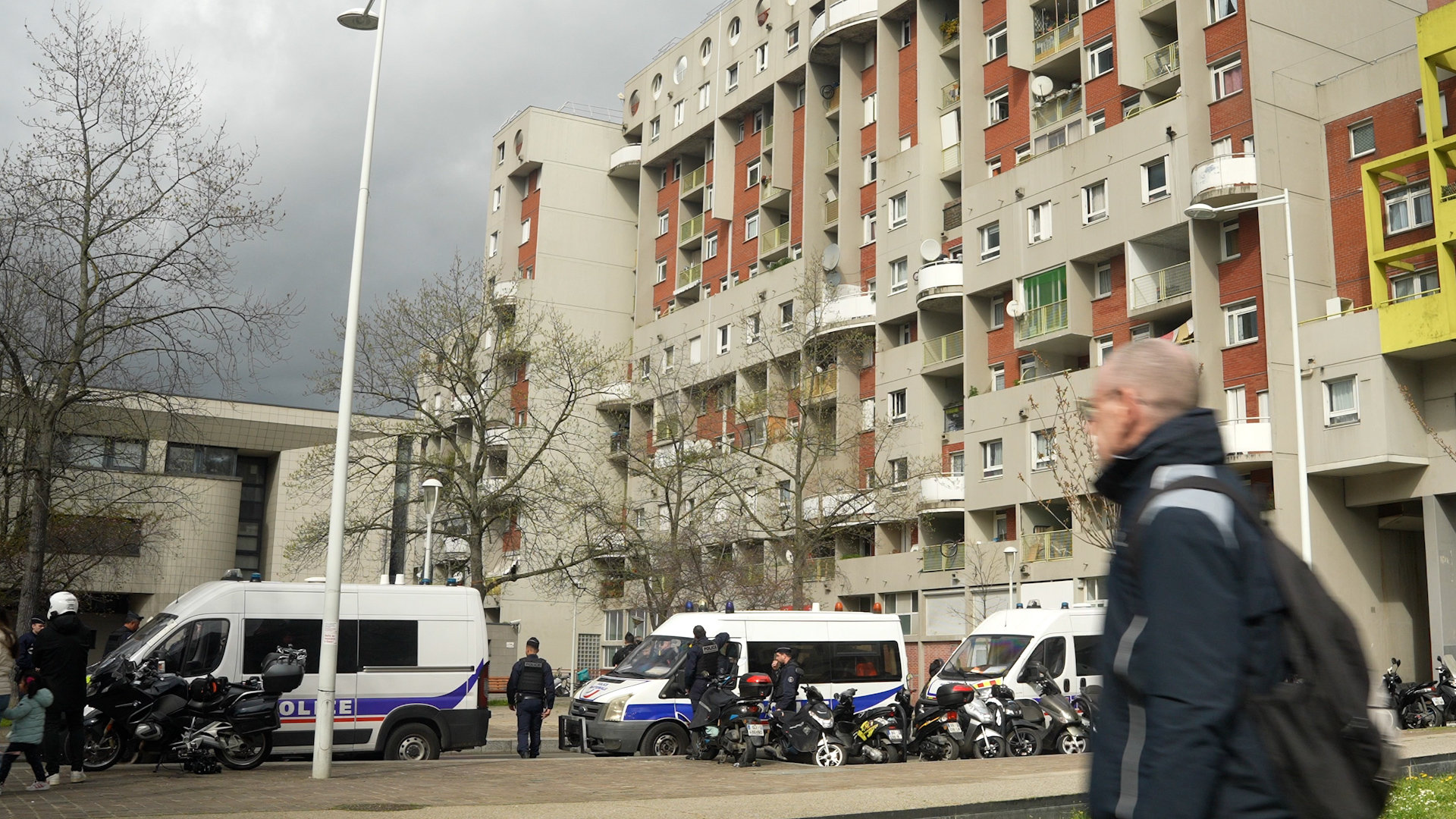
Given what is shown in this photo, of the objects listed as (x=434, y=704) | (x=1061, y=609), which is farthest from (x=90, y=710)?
(x=1061, y=609)

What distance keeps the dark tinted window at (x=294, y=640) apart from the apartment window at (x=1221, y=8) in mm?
33384

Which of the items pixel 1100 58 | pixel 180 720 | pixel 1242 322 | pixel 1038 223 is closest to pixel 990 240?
pixel 1038 223

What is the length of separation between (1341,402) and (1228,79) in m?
10.5

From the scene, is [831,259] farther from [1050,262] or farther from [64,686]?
[64,686]

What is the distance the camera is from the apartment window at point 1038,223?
46125mm

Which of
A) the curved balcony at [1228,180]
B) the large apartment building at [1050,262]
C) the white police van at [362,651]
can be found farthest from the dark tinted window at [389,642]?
the curved balcony at [1228,180]

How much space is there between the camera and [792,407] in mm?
55906

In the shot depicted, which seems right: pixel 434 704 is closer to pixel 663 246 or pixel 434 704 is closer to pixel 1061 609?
pixel 1061 609

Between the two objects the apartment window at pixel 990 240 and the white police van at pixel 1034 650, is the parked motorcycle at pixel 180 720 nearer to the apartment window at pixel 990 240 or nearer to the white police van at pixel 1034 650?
the white police van at pixel 1034 650

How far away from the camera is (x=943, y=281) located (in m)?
49.8

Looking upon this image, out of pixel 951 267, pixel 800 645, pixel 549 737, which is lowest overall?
pixel 549 737

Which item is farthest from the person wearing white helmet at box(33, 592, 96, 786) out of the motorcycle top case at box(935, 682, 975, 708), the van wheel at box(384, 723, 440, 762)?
the motorcycle top case at box(935, 682, 975, 708)

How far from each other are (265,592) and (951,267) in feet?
116

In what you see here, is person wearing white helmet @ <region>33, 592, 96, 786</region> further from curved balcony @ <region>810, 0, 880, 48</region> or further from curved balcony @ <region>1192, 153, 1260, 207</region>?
curved balcony @ <region>810, 0, 880, 48</region>
